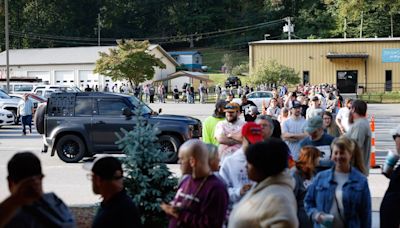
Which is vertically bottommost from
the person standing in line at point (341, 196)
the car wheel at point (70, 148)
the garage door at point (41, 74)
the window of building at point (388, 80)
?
the car wheel at point (70, 148)

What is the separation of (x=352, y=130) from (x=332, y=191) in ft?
11.7

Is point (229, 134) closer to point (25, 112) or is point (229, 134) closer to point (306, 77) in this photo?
point (25, 112)

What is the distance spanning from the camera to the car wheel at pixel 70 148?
17953 mm

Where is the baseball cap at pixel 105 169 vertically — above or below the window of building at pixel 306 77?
below

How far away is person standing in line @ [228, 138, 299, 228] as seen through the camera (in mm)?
4328

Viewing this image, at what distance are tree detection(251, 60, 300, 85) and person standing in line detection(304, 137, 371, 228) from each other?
1960 inches

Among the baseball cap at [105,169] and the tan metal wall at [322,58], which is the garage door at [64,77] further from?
the baseball cap at [105,169]

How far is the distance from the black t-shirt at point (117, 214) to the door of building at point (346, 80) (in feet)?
198

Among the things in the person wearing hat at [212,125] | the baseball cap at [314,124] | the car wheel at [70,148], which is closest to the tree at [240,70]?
the car wheel at [70,148]

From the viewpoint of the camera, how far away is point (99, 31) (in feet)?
339

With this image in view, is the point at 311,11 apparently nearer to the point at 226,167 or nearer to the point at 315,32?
the point at 315,32

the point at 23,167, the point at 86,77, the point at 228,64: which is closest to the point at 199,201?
the point at 23,167

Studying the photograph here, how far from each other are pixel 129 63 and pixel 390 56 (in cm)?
2478

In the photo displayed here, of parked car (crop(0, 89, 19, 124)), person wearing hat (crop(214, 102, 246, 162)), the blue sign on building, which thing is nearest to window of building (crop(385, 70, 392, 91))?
the blue sign on building
